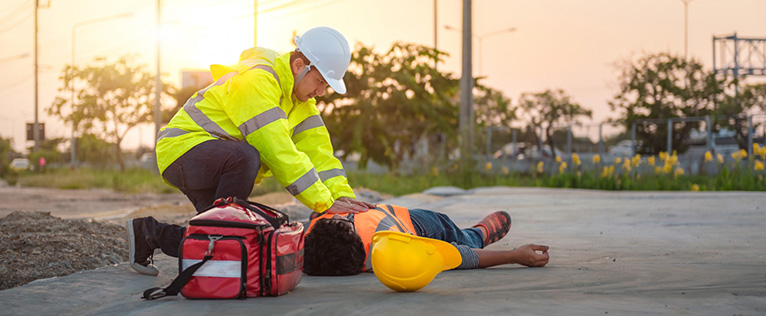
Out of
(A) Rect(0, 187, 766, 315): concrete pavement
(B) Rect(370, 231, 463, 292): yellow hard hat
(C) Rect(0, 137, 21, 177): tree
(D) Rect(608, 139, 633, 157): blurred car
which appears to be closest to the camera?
(A) Rect(0, 187, 766, 315): concrete pavement

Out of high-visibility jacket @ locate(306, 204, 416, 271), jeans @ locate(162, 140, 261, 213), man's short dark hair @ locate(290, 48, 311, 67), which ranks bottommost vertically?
high-visibility jacket @ locate(306, 204, 416, 271)

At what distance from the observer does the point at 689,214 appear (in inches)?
293

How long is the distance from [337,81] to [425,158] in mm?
12298

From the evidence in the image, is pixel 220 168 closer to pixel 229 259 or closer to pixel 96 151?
pixel 229 259

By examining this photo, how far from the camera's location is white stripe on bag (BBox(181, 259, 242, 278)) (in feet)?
10.6

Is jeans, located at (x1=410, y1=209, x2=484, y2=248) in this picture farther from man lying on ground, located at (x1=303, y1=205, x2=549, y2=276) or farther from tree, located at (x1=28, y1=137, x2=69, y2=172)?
tree, located at (x1=28, y1=137, x2=69, y2=172)

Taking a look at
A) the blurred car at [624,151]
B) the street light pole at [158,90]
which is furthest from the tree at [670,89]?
the street light pole at [158,90]

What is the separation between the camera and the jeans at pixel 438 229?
14.5ft

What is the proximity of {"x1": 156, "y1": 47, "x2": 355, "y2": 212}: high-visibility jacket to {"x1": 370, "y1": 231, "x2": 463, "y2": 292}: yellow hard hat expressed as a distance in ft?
1.98

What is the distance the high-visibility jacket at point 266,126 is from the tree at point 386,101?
53.4 feet

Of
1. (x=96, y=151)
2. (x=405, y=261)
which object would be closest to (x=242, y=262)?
(x=405, y=261)

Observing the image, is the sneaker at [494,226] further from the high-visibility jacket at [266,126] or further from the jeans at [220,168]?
the jeans at [220,168]

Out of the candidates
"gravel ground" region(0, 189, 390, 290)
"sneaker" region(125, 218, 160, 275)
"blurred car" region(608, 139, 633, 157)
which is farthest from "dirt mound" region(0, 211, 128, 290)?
"blurred car" region(608, 139, 633, 157)

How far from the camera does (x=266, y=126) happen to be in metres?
3.82
